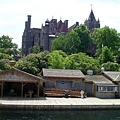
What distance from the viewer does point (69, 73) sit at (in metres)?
38.8

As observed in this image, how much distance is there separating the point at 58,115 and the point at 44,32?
233ft

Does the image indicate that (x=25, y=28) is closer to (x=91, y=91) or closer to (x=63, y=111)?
(x=91, y=91)

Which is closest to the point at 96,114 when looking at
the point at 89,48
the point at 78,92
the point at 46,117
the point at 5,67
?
the point at 46,117

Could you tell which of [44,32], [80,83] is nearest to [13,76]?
[80,83]

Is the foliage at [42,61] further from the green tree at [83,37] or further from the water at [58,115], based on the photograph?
the water at [58,115]

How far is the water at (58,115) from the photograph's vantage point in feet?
77.6

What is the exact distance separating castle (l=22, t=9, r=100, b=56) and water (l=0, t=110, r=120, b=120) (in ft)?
220

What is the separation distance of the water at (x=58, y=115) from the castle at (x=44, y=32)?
6706 centimetres

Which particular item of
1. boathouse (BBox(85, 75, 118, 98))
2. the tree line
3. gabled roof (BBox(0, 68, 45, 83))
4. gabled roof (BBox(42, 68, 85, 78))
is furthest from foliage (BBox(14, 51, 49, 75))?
boathouse (BBox(85, 75, 118, 98))

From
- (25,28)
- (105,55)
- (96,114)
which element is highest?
(25,28)

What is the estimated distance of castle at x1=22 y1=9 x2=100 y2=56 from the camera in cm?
9331

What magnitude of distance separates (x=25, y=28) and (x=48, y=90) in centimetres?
6717

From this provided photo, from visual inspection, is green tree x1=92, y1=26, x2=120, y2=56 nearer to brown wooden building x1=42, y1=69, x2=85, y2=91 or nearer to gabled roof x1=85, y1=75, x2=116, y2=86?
gabled roof x1=85, y1=75, x2=116, y2=86

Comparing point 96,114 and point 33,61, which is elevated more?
point 33,61
